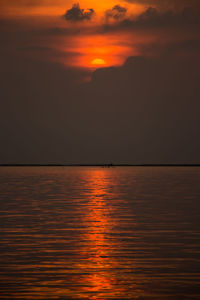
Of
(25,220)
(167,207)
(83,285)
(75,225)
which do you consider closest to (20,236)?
(75,225)

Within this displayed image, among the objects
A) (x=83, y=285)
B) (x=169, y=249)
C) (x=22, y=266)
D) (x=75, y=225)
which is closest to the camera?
(x=83, y=285)

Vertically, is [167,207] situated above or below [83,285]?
below

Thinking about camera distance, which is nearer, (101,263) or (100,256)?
(101,263)

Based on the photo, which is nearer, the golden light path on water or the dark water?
the golden light path on water

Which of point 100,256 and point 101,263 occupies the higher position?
point 101,263

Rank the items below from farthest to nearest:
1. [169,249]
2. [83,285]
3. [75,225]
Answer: [75,225], [169,249], [83,285]

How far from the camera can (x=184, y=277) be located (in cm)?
2244

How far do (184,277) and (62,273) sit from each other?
473cm

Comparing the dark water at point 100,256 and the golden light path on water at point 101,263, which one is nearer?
the golden light path on water at point 101,263

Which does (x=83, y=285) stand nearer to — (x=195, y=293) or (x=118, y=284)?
(x=118, y=284)

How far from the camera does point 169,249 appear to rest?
1176 inches

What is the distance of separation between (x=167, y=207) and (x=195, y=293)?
39.0 metres

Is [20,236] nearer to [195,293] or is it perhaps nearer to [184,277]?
[184,277]

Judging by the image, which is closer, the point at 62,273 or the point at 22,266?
the point at 62,273
